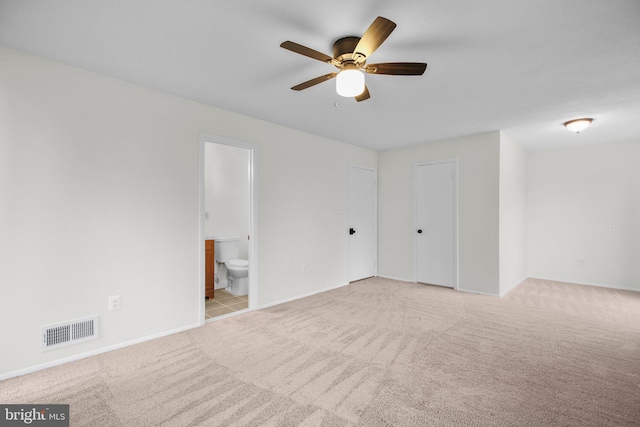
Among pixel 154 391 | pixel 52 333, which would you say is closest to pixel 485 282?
pixel 154 391

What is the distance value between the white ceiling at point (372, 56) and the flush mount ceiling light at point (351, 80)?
228mm

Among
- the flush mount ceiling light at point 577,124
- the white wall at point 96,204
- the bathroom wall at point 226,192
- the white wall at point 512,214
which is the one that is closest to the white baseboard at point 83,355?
the white wall at point 96,204

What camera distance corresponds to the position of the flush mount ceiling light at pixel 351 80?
2.10m

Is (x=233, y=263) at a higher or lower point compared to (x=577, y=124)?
lower

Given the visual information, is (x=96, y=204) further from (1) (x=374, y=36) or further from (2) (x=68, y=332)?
(1) (x=374, y=36)

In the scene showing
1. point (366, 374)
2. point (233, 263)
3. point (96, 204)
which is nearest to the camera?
point (366, 374)

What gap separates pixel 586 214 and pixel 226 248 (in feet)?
20.7

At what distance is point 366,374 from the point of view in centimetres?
226

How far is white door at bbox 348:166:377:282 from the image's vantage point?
208 inches

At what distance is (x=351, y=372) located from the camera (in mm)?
2291

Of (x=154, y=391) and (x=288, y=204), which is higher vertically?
(x=288, y=204)

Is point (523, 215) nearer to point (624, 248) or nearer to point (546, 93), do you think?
point (624, 248)

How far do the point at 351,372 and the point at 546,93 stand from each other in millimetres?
3296

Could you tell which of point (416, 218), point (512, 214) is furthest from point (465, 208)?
point (512, 214)
